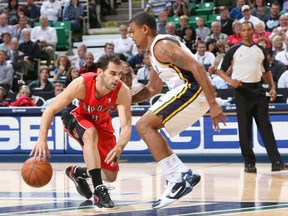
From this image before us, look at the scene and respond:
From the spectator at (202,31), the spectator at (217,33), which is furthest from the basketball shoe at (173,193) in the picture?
the spectator at (202,31)

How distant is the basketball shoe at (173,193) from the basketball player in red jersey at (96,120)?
0.48 meters

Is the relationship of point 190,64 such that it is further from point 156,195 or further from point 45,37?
point 45,37

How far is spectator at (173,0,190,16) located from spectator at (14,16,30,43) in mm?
3516

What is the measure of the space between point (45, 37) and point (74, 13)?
4.97 ft

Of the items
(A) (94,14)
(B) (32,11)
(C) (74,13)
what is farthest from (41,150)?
(B) (32,11)

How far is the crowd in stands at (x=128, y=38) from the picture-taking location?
15703 mm

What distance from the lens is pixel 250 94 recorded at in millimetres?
11664

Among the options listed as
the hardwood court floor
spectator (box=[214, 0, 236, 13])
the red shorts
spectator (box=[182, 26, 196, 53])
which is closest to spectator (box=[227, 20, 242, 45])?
spectator (box=[182, 26, 196, 53])

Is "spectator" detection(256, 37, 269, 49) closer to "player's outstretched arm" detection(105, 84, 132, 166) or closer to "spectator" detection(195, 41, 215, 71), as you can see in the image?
"spectator" detection(195, 41, 215, 71)

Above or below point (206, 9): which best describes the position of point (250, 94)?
below

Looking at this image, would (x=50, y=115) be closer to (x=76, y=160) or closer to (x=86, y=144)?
(x=86, y=144)

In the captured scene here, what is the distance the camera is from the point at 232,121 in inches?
525

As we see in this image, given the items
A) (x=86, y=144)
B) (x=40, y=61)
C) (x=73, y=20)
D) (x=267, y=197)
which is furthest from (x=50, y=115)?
(x=73, y=20)

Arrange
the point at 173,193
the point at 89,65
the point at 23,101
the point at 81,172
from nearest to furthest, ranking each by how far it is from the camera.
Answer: the point at 173,193, the point at 81,172, the point at 23,101, the point at 89,65
